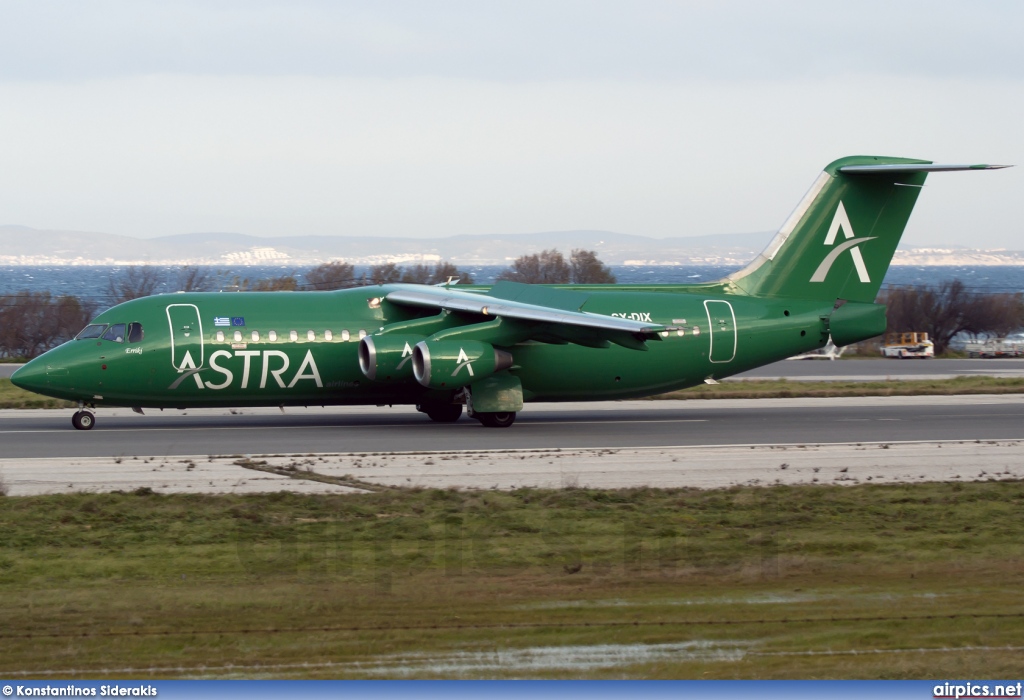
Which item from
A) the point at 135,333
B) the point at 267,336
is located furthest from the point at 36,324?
the point at 267,336

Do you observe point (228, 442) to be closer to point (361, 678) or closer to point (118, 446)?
point (118, 446)

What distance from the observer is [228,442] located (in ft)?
68.9

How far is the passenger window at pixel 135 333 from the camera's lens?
22844 millimetres

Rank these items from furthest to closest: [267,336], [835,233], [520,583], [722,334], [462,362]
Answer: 1. [835,233]
2. [722,334]
3. [267,336]
4. [462,362]
5. [520,583]

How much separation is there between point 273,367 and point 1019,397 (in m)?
20.6

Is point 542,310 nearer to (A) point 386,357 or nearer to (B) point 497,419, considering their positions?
(B) point 497,419

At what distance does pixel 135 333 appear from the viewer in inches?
902

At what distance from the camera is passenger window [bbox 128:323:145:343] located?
22.8 meters

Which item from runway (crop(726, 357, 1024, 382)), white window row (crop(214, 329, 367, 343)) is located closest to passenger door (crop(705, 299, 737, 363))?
white window row (crop(214, 329, 367, 343))

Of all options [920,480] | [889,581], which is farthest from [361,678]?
[920,480]

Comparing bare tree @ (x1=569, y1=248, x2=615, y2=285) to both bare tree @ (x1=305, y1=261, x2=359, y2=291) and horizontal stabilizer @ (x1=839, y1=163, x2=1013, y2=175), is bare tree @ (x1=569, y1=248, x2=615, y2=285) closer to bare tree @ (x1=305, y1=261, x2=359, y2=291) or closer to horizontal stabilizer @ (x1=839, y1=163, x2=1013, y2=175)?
bare tree @ (x1=305, y1=261, x2=359, y2=291)

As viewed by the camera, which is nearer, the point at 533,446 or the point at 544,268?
the point at 533,446

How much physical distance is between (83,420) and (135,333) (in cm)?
210

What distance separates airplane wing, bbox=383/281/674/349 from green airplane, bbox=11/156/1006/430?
0.17ft
